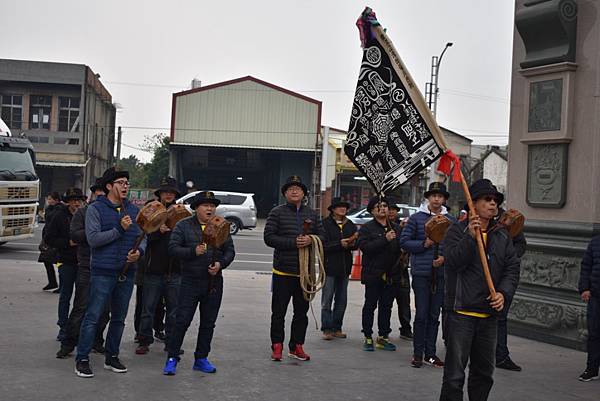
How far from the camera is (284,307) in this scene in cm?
848

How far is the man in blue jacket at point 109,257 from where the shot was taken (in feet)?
23.8

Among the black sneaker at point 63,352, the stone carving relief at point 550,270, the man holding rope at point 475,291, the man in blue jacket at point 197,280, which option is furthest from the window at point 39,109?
the man holding rope at point 475,291

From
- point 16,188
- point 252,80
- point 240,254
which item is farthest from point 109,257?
point 252,80

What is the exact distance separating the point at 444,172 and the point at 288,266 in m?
2.53

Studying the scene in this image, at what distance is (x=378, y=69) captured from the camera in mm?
8086

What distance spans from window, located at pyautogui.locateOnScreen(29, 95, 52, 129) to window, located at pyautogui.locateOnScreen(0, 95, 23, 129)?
0.64 metres

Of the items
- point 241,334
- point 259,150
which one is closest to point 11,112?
point 259,150

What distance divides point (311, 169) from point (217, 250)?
4166 centimetres

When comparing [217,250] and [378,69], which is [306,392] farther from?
[378,69]

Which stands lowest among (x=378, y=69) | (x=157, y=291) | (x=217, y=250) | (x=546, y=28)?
(x=157, y=291)

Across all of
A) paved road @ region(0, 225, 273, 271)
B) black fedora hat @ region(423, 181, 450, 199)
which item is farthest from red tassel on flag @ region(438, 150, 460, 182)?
paved road @ region(0, 225, 273, 271)

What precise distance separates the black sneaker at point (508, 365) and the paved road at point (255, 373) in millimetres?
90

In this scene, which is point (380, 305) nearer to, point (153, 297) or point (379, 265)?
point (379, 265)

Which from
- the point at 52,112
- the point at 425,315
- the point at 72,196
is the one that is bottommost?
the point at 425,315
